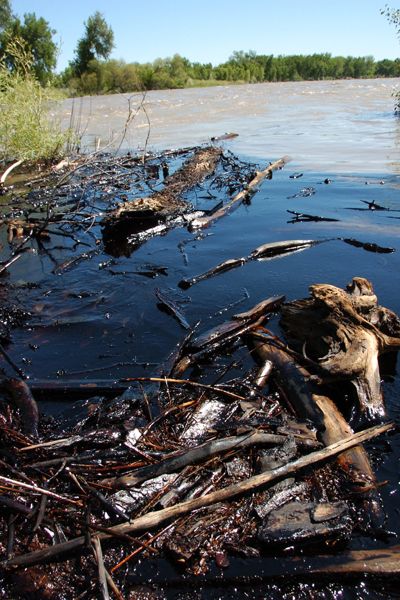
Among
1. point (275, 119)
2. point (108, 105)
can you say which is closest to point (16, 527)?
point (275, 119)

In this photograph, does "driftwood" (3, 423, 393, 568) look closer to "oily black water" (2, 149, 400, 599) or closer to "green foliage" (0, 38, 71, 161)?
"oily black water" (2, 149, 400, 599)

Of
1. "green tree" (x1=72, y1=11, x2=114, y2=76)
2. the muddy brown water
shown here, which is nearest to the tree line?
"green tree" (x1=72, y1=11, x2=114, y2=76)

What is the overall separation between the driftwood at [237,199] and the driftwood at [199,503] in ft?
20.5

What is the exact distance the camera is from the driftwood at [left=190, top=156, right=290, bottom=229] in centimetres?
896

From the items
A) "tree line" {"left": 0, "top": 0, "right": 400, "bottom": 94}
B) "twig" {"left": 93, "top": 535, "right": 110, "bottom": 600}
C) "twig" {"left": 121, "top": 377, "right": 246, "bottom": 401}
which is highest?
"tree line" {"left": 0, "top": 0, "right": 400, "bottom": 94}

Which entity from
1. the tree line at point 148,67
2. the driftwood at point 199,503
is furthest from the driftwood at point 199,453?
the tree line at point 148,67

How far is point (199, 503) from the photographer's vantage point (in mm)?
Answer: 2750

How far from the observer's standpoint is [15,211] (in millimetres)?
10094

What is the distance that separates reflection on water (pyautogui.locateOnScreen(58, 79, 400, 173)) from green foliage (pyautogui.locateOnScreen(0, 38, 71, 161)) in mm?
1377

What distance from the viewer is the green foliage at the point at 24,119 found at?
13.1m

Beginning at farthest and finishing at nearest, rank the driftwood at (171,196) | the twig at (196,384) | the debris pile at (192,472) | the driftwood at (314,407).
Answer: the driftwood at (171,196) → the twig at (196,384) → the driftwood at (314,407) → the debris pile at (192,472)

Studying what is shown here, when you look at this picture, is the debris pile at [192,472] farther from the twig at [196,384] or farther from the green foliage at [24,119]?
the green foliage at [24,119]

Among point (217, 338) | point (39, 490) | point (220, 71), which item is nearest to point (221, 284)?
point (217, 338)

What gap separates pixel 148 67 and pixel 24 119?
62.5 m
